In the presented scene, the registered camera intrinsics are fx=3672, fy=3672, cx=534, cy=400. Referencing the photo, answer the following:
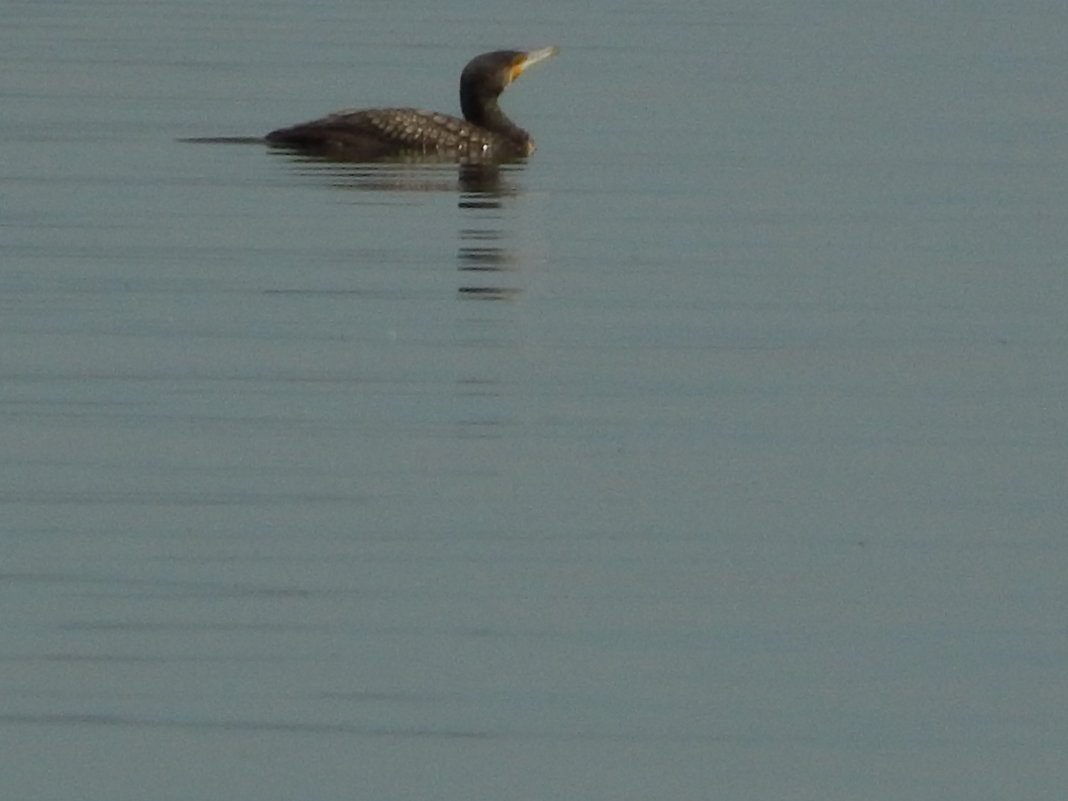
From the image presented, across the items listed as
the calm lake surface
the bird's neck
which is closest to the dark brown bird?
the bird's neck

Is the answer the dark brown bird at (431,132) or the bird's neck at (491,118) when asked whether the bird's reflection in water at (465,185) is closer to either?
the dark brown bird at (431,132)

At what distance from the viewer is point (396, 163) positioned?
17297 mm

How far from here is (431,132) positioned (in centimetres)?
1761

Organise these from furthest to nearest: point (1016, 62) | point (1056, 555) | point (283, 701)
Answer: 1. point (1016, 62)
2. point (1056, 555)
3. point (283, 701)

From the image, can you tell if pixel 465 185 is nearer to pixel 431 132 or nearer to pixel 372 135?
pixel 372 135

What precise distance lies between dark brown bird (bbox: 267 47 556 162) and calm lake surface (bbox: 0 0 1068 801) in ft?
1.07

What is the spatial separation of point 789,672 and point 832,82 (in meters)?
15.5

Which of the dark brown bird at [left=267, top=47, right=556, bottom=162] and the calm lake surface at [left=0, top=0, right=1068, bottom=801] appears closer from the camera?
the calm lake surface at [left=0, top=0, right=1068, bottom=801]

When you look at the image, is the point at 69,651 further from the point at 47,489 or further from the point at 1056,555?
the point at 1056,555

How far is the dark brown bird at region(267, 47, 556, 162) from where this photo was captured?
56.7ft

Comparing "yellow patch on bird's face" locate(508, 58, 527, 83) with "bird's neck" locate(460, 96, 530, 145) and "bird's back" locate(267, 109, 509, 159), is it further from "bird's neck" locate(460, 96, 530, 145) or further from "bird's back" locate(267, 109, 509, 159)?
"bird's back" locate(267, 109, 509, 159)

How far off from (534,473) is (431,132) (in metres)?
8.69

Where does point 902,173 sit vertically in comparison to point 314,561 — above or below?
above

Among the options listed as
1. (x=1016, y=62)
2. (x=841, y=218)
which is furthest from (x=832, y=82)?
(x=841, y=218)
